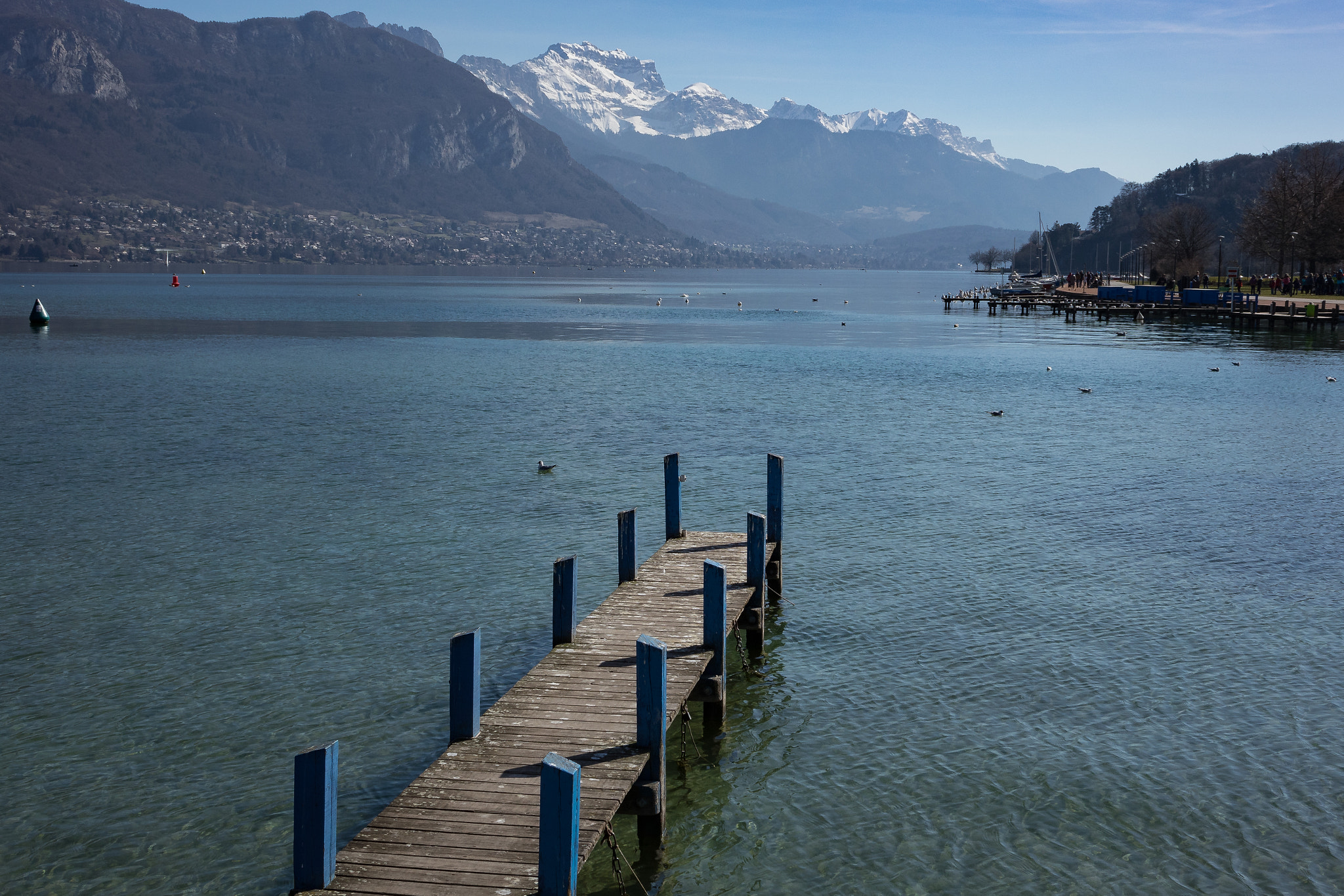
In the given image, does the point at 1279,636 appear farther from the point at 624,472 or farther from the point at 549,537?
the point at 624,472

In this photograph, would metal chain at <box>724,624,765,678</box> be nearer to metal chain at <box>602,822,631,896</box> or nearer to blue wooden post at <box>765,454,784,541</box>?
Answer: blue wooden post at <box>765,454,784,541</box>

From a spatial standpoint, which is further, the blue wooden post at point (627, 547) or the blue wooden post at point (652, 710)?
the blue wooden post at point (627, 547)

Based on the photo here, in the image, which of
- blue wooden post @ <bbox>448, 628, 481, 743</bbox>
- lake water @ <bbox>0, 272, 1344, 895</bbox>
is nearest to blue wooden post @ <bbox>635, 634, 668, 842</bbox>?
lake water @ <bbox>0, 272, 1344, 895</bbox>

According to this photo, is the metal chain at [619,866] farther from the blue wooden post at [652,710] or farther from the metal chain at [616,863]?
the blue wooden post at [652,710]

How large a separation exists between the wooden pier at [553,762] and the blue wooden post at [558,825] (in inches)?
0.5

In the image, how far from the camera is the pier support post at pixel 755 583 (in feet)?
62.6

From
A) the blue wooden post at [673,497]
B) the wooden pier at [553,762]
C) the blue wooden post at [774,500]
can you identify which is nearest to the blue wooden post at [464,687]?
the wooden pier at [553,762]

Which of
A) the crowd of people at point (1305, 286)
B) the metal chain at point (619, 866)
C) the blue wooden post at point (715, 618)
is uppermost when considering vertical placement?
the crowd of people at point (1305, 286)

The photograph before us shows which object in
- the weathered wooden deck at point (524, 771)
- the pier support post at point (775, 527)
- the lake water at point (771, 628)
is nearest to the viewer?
the weathered wooden deck at point (524, 771)

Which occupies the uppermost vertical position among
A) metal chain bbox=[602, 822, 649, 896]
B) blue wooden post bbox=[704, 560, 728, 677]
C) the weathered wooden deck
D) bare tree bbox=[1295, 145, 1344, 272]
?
bare tree bbox=[1295, 145, 1344, 272]

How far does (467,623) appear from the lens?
20.5 metres

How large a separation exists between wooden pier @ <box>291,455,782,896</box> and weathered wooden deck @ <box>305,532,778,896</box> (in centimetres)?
2

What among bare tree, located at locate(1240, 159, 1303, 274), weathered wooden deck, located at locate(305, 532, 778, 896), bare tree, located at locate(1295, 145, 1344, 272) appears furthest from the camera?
bare tree, located at locate(1240, 159, 1303, 274)

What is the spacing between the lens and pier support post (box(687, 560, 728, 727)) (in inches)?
617
